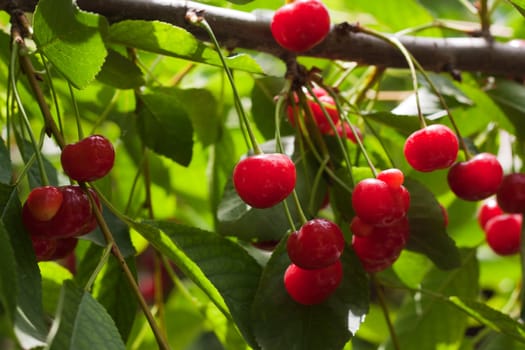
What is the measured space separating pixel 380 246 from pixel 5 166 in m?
0.47

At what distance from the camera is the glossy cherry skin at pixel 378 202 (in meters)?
1.01

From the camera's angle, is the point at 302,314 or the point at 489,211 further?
the point at 489,211

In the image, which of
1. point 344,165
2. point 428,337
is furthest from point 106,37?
point 428,337

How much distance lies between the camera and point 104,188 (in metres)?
1.25

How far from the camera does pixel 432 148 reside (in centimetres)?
109

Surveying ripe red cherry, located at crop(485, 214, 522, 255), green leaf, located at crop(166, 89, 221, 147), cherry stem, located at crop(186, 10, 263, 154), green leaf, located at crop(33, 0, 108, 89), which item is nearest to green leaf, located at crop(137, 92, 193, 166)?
green leaf, located at crop(166, 89, 221, 147)

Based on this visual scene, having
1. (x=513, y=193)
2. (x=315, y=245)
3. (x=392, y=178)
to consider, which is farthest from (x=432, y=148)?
(x=513, y=193)

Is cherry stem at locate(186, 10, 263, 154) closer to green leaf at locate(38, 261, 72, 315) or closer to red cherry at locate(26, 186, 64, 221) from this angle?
red cherry at locate(26, 186, 64, 221)

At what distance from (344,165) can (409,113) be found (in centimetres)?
16

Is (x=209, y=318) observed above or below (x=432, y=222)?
below

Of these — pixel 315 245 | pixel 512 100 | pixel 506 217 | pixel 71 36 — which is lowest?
pixel 506 217

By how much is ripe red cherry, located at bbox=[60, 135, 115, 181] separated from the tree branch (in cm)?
21

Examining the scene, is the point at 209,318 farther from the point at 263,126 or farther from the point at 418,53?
the point at 418,53

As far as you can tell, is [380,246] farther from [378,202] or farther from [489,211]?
[489,211]
